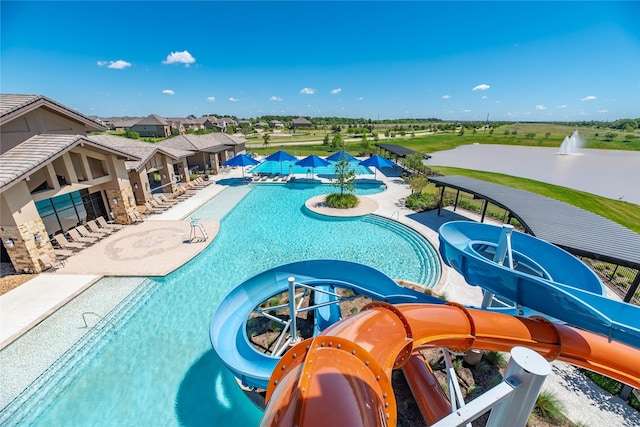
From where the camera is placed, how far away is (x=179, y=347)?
8820 millimetres

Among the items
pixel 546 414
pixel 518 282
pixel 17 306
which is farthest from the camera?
pixel 17 306

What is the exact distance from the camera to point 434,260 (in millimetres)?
13875

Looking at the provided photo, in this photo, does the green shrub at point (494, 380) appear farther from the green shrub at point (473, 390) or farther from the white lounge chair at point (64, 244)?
the white lounge chair at point (64, 244)

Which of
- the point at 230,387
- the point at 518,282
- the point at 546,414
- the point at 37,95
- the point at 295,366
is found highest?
the point at 37,95

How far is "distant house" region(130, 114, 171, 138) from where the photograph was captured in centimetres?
8019

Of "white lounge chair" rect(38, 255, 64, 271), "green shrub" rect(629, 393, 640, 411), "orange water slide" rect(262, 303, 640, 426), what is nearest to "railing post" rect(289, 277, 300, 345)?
"orange water slide" rect(262, 303, 640, 426)

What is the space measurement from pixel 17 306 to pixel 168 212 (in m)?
10.8

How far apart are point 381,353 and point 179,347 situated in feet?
28.0

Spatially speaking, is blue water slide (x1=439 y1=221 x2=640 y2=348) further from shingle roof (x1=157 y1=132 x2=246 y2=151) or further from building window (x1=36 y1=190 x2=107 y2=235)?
shingle roof (x1=157 y1=132 x2=246 y2=151)

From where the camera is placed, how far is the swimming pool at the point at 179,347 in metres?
6.95

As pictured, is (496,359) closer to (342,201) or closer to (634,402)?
(634,402)

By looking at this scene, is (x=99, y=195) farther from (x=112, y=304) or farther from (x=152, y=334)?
(x=152, y=334)

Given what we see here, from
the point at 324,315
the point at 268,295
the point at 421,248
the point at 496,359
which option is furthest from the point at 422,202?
the point at 268,295

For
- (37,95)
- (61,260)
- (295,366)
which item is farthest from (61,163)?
(295,366)
